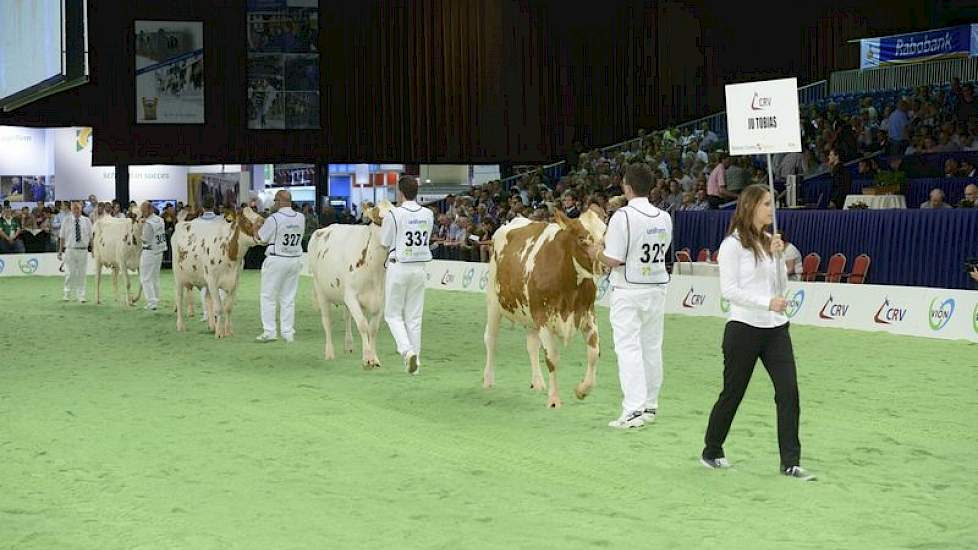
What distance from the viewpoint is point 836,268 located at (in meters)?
20.3

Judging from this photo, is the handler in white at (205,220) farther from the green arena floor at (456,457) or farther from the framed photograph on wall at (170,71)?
the framed photograph on wall at (170,71)

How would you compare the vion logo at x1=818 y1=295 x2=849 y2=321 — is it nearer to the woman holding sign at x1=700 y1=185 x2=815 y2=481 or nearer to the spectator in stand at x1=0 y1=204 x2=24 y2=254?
the woman holding sign at x1=700 y1=185 x2=815 y2=481

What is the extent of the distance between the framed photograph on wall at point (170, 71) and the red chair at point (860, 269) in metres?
21.4

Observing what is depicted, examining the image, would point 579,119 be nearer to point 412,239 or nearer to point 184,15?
point 184,15

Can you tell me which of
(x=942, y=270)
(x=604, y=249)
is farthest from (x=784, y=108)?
(x=942, y=270)

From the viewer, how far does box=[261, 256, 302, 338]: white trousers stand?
16.4 metres

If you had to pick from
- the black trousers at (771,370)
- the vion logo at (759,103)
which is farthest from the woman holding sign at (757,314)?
the vion logo at (759,103)

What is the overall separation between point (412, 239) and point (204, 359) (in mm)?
3720

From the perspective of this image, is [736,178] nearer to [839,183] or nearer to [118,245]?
[839,183]

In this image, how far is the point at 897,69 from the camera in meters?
32.5

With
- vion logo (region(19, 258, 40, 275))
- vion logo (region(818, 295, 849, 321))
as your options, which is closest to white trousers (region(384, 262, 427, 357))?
vion logo (region(818, 295, 849, 321))

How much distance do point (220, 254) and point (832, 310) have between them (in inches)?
335

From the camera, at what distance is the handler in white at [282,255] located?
16203 mm

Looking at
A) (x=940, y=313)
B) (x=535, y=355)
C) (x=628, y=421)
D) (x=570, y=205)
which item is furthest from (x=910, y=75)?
(x=628, y=421)
